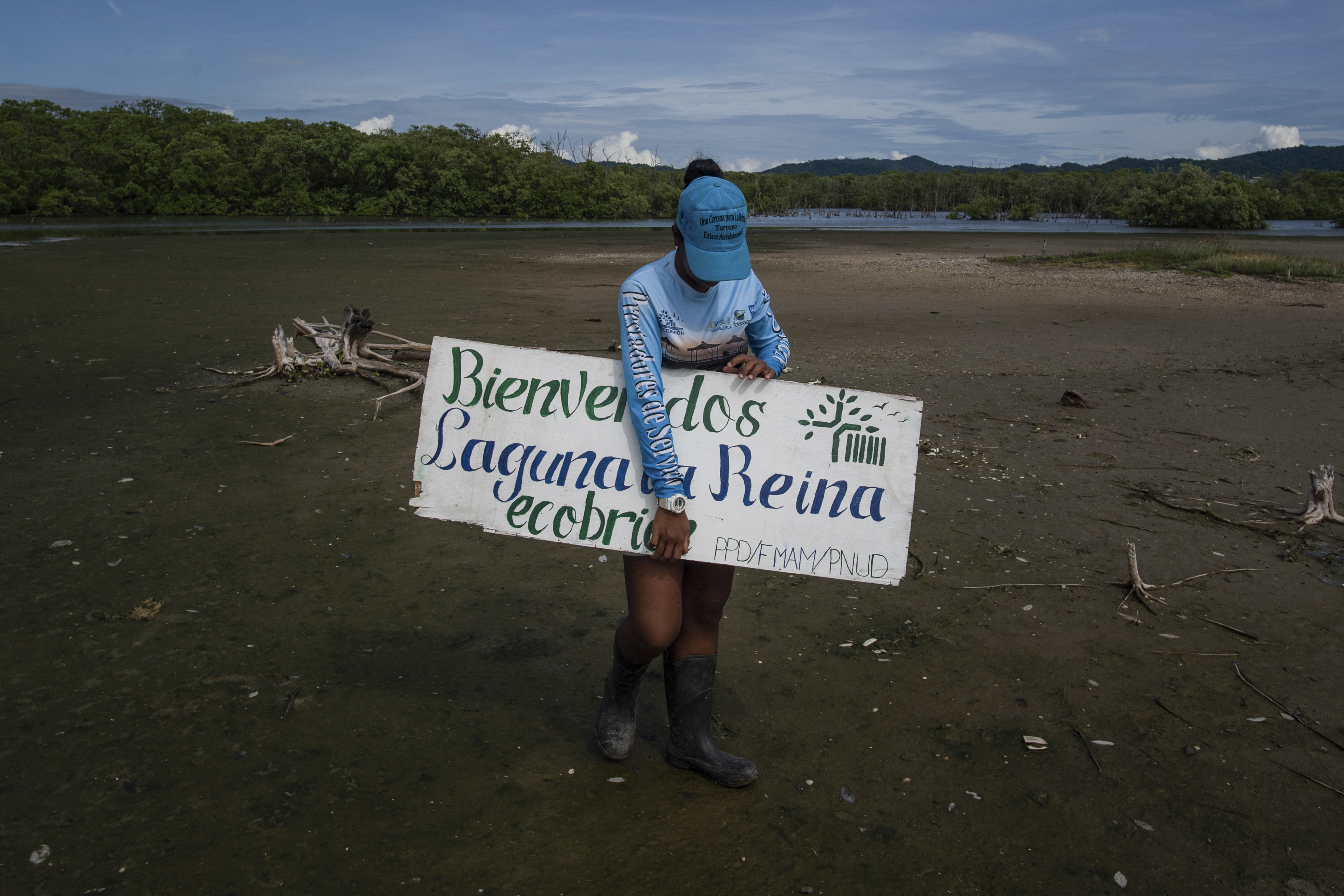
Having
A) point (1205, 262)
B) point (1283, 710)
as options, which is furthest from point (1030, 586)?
point (1205, 262)

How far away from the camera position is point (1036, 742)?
10.4 feet

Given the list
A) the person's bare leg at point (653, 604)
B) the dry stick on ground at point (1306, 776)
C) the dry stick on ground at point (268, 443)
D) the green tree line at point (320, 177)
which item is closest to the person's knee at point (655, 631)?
the person's bare leg at point (653, 604)

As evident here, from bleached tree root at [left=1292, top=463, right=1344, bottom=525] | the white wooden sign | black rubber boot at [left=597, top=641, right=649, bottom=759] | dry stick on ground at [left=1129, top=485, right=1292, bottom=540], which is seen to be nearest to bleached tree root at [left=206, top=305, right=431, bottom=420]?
the white wooden sign

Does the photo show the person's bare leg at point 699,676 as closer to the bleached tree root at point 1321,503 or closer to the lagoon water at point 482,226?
the bleached tree root at point 1321,503

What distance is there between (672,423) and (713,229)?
0.66 metres

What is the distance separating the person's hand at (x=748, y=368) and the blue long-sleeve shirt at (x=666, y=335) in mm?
52

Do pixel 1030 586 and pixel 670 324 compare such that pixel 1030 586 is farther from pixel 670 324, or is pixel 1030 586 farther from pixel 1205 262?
pixel 1205 262

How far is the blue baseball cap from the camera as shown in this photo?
2404mm

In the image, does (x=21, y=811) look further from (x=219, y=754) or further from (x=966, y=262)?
(x=966, y=262)

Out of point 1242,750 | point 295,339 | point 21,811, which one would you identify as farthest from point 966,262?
point 21,811

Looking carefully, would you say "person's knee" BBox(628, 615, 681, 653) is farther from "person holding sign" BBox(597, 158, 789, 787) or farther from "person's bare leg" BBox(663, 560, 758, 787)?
"person's bare leg" BBox(663, 560, 758, 787)

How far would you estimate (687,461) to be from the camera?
278 centimetres

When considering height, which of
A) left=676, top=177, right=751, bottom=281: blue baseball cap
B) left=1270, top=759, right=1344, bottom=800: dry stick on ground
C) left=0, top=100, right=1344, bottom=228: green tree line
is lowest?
left=1270, top=759, right=1344, bottom=800: dry stick on ground

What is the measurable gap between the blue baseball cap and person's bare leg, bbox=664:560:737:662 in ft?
3.12
